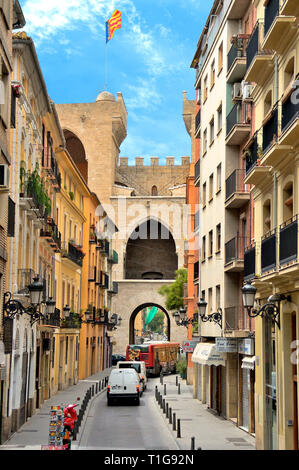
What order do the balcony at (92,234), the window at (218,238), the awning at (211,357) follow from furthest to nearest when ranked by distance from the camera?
the balcony at (92,234) < the window at (218,238) < the awning at (211,357)

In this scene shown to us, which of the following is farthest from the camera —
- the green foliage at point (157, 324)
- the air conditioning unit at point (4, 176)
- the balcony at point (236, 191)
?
the green foliage at point (157, 324)

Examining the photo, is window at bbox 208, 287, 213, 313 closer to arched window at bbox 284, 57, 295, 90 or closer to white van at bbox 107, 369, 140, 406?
white van at bbox 107, 369, 140, 406

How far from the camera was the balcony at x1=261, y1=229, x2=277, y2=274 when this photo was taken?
16.8 meters

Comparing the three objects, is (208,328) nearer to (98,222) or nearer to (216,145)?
(216,145)

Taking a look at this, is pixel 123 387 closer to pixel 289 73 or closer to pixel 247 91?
pixel 247 91

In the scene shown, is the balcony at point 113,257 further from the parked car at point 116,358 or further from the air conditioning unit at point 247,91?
the air conditioning unit at point 247,91

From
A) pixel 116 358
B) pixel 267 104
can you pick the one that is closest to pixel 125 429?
pixel 267 104

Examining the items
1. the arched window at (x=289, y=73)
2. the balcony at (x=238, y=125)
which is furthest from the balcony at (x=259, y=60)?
the balcony at (x=238, y=125)

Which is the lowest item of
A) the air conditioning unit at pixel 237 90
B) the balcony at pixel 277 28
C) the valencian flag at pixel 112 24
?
the balcony at pixel 277 28

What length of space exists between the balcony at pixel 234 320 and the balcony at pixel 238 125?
6.04 metres

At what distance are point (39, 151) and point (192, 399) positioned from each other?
14489 millimetres

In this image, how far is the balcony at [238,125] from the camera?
83.9 ft

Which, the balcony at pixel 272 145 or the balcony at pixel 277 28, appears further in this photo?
the balcony at pixel 272 145

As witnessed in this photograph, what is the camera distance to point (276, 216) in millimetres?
17562
